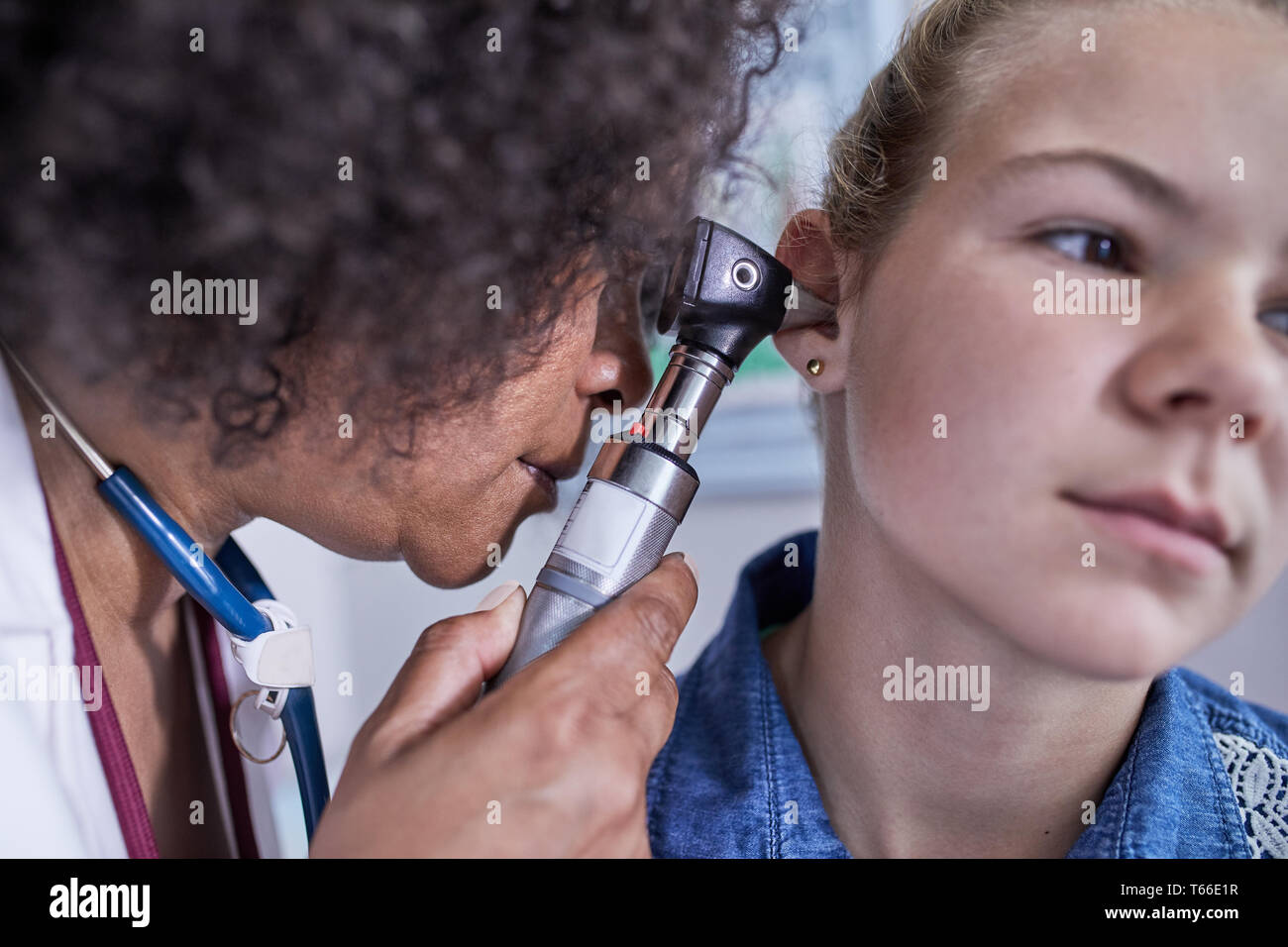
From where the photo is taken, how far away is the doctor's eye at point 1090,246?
577 mm

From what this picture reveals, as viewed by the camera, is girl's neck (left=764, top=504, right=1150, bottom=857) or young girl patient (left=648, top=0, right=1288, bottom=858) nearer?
young girl patient (left=648, top=0, right=1288, bottom=858)

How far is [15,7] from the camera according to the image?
19.8 inches

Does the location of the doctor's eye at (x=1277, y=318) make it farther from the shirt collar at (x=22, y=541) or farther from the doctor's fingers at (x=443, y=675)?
the shirt collar at (x=22, y=541)

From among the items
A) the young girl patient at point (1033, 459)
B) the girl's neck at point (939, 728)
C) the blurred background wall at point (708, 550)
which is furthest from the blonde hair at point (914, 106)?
the blurred background wall at point (708, 550)

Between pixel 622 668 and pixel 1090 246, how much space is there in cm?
37

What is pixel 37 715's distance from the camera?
640 mm

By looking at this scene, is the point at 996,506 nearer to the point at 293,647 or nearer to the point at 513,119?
the point at 513,119

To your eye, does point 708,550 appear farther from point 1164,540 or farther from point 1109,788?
point 1164,540

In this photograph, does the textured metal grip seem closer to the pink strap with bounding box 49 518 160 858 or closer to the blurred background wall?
the pink strap with bounding box 49 518 160 858

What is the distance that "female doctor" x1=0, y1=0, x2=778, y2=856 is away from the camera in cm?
53

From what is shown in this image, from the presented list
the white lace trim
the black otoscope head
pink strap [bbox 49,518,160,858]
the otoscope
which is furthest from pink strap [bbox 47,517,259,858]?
the white lace trim

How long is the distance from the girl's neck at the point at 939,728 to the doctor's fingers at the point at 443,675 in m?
0.25

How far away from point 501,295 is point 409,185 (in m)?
0.10

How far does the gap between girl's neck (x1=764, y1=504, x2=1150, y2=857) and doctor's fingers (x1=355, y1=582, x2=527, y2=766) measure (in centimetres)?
Result: 25
